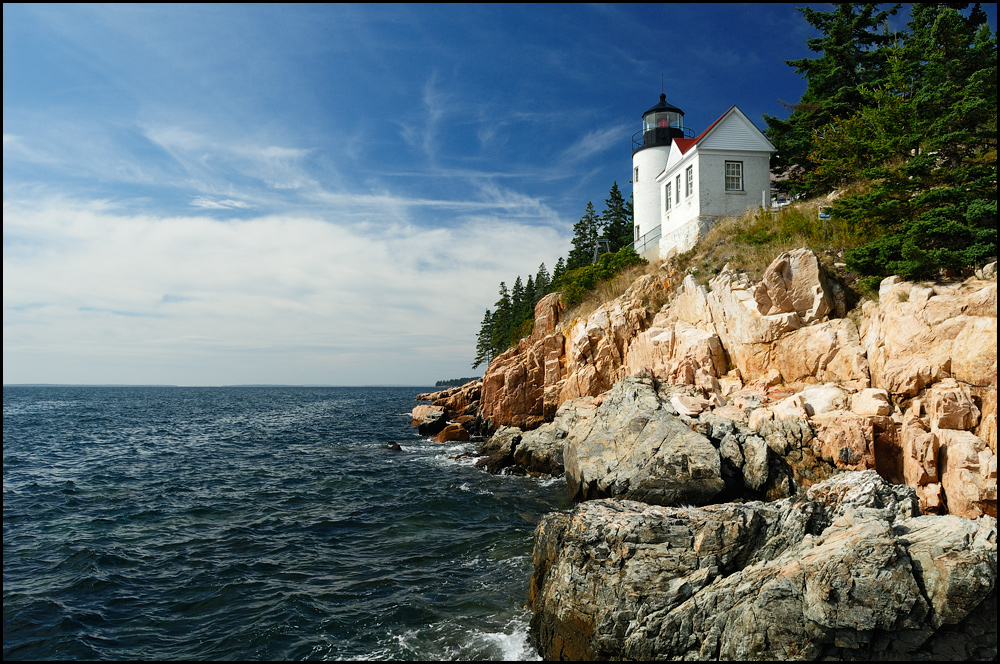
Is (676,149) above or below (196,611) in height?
above

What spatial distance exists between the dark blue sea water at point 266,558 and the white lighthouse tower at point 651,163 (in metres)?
20.0

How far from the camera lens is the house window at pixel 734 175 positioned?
28.1m

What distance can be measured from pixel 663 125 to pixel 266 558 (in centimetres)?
3561

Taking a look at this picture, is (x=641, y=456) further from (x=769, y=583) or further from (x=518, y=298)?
(x=518, y=298)

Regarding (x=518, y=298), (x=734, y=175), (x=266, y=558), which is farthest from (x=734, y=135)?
(x=518, y=298)

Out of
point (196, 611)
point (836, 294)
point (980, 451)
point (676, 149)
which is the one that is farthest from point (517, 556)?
point (676, 149)

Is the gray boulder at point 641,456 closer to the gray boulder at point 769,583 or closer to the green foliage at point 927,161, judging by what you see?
the gray boulder at point 769,583

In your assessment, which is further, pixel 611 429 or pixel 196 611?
pixel 611 429

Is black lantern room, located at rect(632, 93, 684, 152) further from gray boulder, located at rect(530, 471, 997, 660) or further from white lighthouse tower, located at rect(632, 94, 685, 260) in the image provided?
gray boulder, located at rect(530, 471, 997, 660)

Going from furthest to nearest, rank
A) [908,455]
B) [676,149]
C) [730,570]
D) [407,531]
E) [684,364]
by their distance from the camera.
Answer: [676,149], [684,364], [407,531], [908,455], [730,570]

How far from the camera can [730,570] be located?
861 cm

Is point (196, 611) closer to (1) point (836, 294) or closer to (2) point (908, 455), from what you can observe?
(2) point (908, 455)

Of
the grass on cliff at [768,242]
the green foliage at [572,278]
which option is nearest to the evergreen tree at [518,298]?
the green foliage at [572,278]

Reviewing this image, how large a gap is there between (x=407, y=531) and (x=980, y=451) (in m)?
14.2
